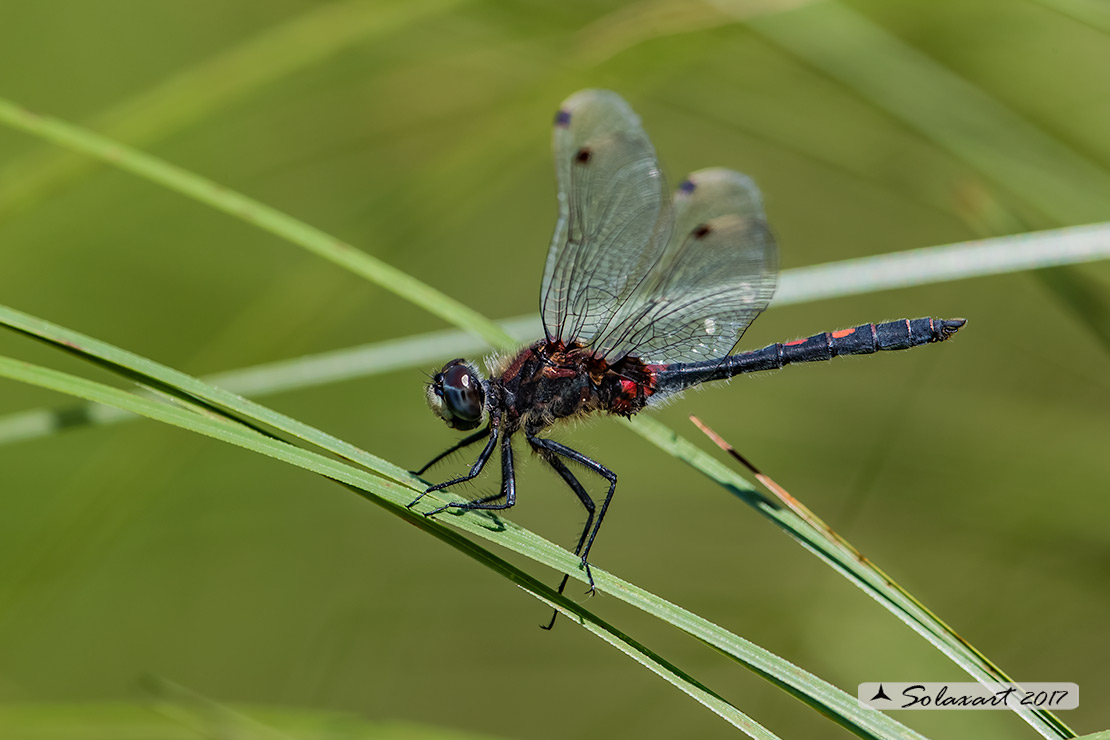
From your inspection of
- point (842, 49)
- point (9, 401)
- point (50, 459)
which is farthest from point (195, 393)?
point (9, 401)

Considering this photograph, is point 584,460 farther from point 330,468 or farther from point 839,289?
point 330,468

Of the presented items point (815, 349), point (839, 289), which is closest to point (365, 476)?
point (839, 289)

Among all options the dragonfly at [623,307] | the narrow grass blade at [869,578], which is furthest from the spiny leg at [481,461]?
the narrow grass blade at [869,578]

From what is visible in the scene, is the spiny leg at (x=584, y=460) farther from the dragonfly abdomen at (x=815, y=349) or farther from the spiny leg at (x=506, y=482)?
the dragonfly abdomen at (x=815, y=349)

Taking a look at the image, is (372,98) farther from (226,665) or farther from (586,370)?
(226,665)

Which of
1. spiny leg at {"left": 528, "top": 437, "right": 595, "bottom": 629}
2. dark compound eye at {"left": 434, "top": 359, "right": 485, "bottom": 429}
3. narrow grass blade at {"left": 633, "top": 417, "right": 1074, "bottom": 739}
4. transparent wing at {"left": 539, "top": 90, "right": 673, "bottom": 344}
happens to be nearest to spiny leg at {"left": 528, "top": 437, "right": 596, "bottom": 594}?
spiny leg at {"left": 528, "top": 437, "right": 595, "bottom": 629}

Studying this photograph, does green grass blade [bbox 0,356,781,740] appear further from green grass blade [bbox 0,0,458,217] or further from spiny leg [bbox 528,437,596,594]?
green grass blade [bbox 0,0,458,217]
